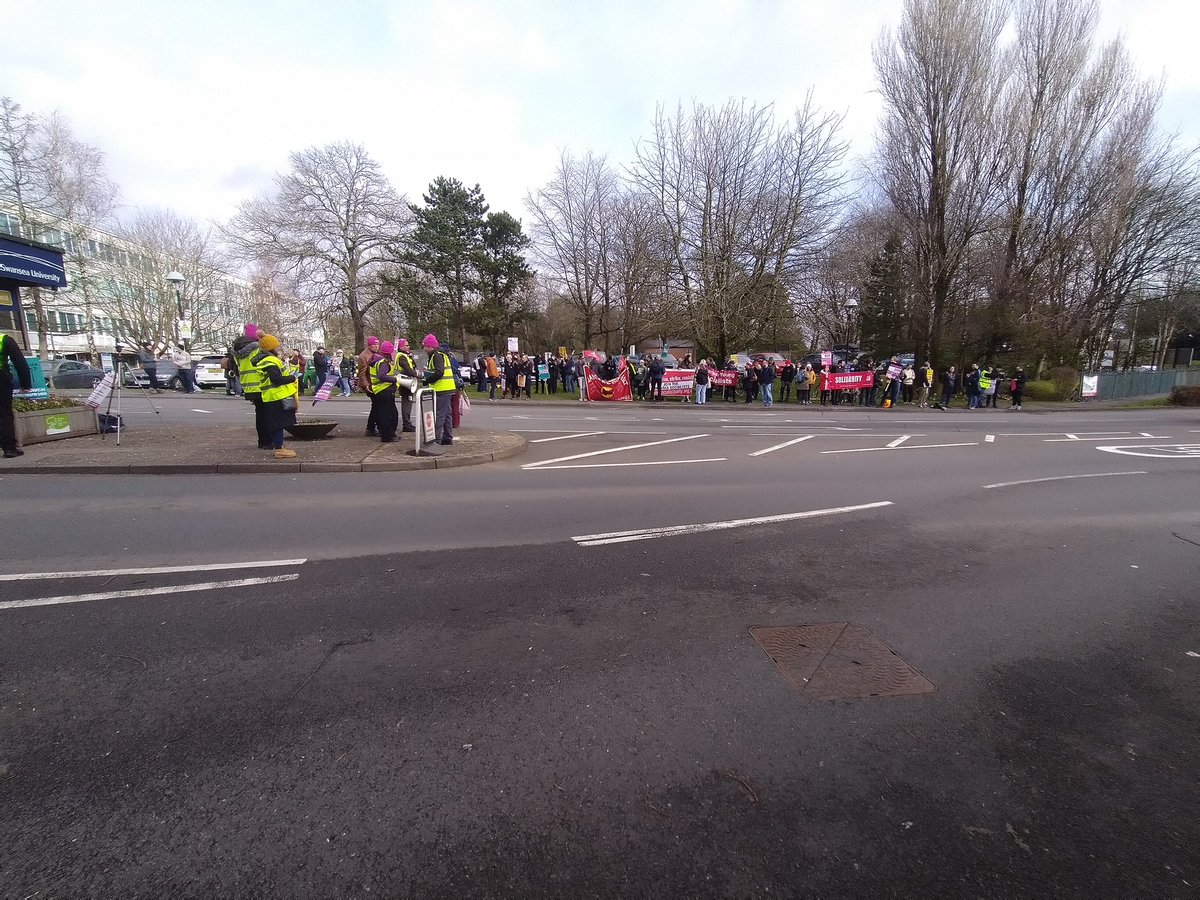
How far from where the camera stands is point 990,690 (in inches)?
120

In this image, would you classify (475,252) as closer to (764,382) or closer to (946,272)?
(764,382)

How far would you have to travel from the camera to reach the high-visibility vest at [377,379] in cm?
1016

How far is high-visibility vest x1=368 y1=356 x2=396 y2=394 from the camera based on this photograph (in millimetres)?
10156

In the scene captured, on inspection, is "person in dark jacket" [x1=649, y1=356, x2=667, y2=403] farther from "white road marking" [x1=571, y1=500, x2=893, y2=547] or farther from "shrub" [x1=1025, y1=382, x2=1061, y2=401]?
"shrub" [x1=1025, y1=382, x2=1061, y2=401]

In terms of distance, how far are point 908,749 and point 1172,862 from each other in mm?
866

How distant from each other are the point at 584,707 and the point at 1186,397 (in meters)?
34.7

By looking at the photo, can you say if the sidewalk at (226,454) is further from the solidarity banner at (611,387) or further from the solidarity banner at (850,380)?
the solidarity banner at (850,380)

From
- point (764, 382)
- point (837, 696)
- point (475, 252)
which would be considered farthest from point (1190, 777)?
point (475, 252)

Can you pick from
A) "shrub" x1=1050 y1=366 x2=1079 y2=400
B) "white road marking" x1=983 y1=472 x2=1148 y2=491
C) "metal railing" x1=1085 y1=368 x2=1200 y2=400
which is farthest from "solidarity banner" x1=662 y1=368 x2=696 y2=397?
"metal railing" x1=1085 y1=368 x2=1200 y2=400

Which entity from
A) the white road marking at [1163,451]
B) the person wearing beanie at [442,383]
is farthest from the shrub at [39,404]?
the white road marking at [1163,451]

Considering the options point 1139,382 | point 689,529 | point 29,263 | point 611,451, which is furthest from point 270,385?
point 1139,382

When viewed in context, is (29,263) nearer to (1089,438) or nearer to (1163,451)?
(1163,451)

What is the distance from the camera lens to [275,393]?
892 centimetres

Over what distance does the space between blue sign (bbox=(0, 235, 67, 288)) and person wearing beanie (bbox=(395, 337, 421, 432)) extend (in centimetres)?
621
